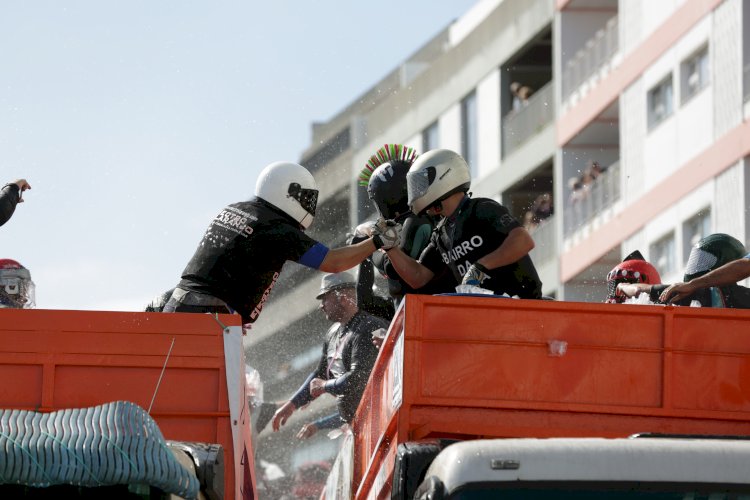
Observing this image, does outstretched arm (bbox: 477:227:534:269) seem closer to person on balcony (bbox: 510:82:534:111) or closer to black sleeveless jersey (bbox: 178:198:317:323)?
black sleeveless jersey (bbox: 178:198:317:323)

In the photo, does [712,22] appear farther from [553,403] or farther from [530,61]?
[553,403]

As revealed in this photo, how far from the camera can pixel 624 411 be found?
26.9 feet

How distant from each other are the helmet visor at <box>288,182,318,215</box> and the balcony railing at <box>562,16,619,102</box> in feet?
89.2

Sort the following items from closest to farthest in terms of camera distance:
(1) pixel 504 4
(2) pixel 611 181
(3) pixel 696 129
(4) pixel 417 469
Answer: (4) pixel 417 469
(3) pixel 696 129
(2) pixel 611 181
(1) pixel 504 4

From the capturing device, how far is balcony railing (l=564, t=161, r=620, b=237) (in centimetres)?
3650

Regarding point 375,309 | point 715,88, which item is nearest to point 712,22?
point 715,88

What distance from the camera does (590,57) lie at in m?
38.6

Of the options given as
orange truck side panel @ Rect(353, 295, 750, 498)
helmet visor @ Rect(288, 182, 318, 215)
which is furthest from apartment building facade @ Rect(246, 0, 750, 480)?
orange truck side panel @ Rect(353, 295, 750, 498)

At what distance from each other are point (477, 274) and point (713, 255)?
7.34ft

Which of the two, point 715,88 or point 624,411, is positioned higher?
point 715,88

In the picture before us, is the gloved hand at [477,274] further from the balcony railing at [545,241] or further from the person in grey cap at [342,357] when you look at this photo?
the balcony railing at [545,241]

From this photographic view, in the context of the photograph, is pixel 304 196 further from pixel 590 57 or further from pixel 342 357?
pixel 590 57

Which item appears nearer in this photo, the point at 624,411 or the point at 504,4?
the point at 624,411

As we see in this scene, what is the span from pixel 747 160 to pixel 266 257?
20346mm
